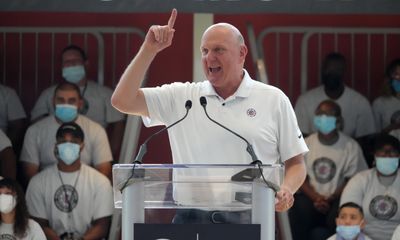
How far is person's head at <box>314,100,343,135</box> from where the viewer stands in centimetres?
858

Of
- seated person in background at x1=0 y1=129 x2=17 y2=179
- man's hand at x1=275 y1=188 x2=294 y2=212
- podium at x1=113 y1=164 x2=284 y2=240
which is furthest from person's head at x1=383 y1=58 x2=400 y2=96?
podium at x1=113 y1=164 x2=284 y2=240

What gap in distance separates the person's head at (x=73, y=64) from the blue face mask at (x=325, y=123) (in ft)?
6.28

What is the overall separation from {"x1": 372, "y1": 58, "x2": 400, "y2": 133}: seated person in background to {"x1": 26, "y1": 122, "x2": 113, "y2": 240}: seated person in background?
2.31 meters

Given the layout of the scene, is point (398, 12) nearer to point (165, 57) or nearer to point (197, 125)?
point (165, 57)

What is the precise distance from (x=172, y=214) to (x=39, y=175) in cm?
467

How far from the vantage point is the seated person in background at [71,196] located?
8.11 metres

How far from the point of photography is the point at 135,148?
8406mm

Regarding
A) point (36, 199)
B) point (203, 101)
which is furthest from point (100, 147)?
point (203, 101)

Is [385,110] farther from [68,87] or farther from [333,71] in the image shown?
[68,87]

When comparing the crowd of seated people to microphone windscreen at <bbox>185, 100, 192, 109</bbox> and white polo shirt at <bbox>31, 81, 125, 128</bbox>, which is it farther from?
microphone windscreen at <bbox>185, 100, 192, 109</bbox>

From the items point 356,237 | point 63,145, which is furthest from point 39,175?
point 356,237

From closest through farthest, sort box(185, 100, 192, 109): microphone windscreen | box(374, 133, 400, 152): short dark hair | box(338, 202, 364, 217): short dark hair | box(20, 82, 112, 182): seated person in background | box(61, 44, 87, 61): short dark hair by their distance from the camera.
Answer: box(185, 100, 192, 109): microphone windscreen < box(338, 202, 364, 217): short dark hair < box(374, 133, 400, 152): short dark hair < box(20, 82, 112, 182): seated person in background < box(61, 44, 87, 61): short dark hair

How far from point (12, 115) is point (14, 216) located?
1.32m

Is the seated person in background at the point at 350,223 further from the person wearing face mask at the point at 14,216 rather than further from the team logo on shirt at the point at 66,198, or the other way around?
the person wearing face mask at the point at 14,216
